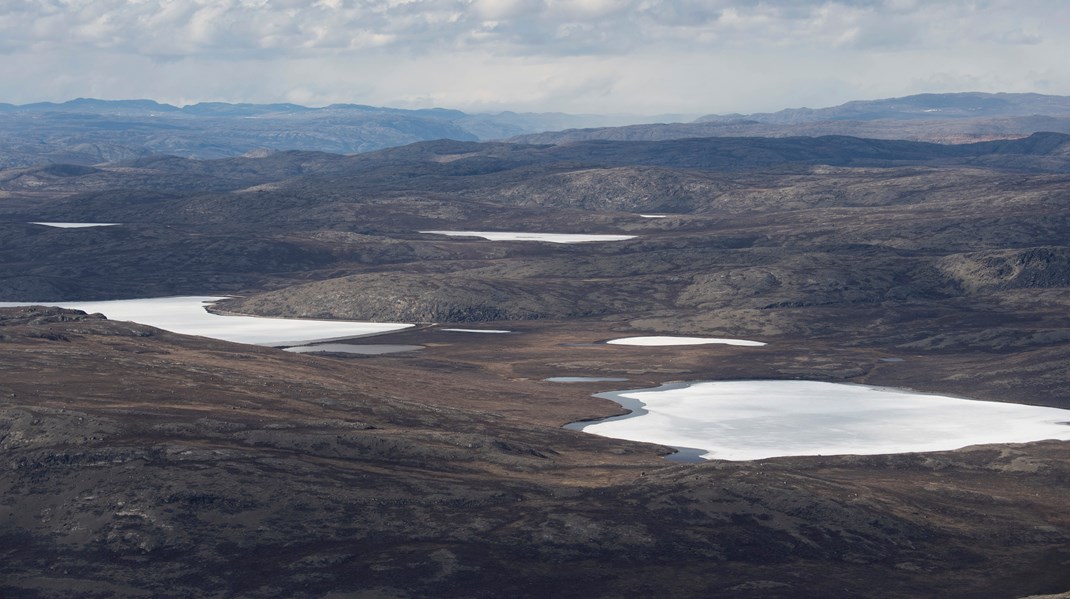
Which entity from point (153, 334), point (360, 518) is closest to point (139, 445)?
point (360, 518)

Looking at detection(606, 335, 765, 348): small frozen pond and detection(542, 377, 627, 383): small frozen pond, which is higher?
detection(542, 377, 627, 383): small frozen pond

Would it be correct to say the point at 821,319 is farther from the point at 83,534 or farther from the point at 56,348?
the point at 83,534

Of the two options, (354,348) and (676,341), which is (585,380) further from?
(354,348)

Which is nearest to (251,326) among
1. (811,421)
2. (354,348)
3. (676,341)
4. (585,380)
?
(354,348)

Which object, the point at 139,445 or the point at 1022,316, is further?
the point at 1022,316

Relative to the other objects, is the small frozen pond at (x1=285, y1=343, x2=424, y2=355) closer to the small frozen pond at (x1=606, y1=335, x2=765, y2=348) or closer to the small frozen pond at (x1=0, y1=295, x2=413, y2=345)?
the small frozen pond at (x1=0, y1=295, x2=413, y2=345)

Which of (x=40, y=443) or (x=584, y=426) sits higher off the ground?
(x=40, y=443)

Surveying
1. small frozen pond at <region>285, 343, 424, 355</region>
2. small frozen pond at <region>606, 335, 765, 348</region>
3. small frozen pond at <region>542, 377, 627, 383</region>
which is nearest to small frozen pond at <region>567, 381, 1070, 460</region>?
small frozen pond at <region>542, 377, 627, 383</region>
